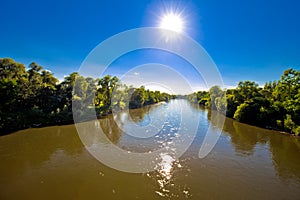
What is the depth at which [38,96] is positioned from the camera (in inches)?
805

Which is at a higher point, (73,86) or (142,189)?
(73,86)

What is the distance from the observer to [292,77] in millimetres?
18609

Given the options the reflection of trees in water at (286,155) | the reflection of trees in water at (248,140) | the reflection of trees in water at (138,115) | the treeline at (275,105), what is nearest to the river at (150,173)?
the reflection of trees in water at (286,155)

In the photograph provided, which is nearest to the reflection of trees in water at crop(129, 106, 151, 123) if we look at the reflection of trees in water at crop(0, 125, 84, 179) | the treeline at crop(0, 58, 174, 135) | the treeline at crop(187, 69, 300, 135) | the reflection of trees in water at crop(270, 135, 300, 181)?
the treeline at crop(0, 58, 174, 135)

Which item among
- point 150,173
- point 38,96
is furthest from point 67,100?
point 150,173

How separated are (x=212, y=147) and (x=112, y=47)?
36.8 feet

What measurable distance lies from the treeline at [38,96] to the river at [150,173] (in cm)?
433

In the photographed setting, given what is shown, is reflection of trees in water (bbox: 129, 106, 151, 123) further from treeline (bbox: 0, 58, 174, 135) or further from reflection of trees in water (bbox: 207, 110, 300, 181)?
reflection of trees in water (bbox: 207, 110, 300, 181)

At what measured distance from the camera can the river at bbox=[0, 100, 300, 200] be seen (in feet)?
22.1

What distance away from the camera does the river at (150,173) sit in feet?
22.1

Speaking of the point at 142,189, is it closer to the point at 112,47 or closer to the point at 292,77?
the point at 112,47

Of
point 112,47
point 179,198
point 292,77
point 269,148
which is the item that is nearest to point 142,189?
point 179,198

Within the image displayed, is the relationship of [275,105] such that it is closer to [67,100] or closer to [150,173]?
[150,173]

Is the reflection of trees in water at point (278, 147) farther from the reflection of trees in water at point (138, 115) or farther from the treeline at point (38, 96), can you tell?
the treeline at point (38, 96)
